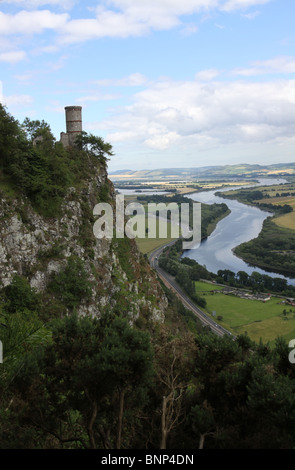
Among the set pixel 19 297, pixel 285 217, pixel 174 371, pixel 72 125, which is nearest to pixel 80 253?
pixel 19 297

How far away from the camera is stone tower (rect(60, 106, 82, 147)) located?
24812mm

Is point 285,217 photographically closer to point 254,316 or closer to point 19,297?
point 254,316

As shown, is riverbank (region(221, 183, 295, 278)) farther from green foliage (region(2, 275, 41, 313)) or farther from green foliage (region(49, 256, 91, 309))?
green foliage (region(2, 275, 41, 313))

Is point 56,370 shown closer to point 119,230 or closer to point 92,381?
point 92,381

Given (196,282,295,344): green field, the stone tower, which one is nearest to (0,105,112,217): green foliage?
the stone tower

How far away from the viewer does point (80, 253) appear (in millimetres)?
20859

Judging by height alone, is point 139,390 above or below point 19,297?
above

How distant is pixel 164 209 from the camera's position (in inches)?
4464

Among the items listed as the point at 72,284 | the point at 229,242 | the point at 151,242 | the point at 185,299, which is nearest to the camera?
the point at 72,284

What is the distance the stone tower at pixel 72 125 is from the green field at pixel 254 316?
27713mm

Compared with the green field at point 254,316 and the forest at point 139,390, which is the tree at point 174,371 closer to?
the forest at point 139,390

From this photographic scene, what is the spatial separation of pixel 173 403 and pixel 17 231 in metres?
12.9

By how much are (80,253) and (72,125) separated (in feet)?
32.1

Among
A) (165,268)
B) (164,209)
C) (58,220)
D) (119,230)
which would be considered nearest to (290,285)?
(165,268)
